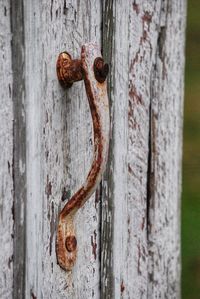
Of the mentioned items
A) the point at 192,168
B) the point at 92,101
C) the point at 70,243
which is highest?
the point at 92,101

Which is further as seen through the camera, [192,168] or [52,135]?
[192,168]

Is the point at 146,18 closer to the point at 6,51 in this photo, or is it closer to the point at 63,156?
the point at 63,156

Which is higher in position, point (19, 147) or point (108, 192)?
point (19, 147)

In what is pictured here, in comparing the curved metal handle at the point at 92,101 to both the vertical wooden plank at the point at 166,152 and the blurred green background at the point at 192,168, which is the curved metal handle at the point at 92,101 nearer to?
the vertical wooden plank at the point at 166,152

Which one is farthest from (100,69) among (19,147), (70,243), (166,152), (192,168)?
(192,168)

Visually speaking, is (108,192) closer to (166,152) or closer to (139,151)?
(139,151)

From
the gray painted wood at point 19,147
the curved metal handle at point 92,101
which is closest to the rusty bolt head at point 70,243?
the curved metal handle at point 92,101

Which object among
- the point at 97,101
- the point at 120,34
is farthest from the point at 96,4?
the point at 97,101
